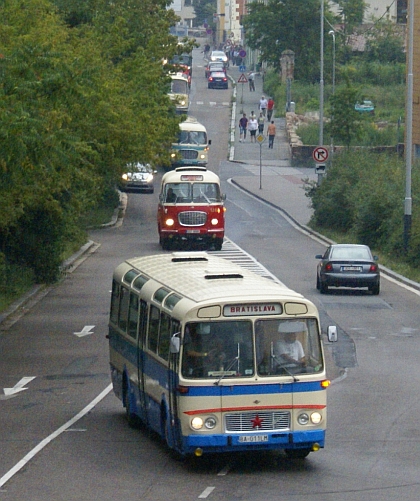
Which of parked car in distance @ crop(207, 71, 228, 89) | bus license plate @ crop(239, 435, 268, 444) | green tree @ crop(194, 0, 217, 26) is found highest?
green tree @ crop(194, 0, 217, 26)

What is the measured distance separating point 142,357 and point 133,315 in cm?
86

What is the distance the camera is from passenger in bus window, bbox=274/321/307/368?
1319cm

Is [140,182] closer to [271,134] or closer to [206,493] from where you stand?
[271,134]

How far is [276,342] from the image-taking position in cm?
1320

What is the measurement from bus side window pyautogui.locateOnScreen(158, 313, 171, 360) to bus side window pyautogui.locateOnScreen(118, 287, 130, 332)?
205 centimetres

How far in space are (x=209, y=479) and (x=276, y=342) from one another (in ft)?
5.66

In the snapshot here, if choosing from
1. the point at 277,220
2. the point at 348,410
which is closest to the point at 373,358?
the point at 348,410

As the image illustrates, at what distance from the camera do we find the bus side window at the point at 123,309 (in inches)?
634

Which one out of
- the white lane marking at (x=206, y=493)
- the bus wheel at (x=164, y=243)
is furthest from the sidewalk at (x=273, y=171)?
the white lane marking at (x=206, y=493)

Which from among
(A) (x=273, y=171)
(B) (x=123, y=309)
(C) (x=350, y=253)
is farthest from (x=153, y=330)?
(A) (x=273, y=171)

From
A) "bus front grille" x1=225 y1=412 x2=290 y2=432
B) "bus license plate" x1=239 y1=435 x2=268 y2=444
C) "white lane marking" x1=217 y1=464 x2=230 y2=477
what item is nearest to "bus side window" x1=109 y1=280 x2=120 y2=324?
"white lane marking" x1=217 y1=464 x2=230 y2=477

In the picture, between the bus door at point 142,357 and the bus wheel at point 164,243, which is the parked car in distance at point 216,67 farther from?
the bus door at point 142,357

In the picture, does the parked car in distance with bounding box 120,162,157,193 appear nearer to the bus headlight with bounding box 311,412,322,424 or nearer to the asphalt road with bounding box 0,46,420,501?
the asphalt road with bounding box 0,46,420,501

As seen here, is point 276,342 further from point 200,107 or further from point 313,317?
point 200,107
